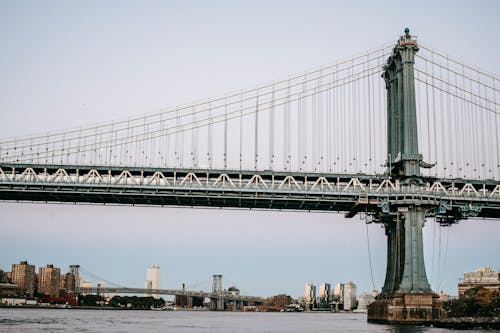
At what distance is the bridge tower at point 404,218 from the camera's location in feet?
231

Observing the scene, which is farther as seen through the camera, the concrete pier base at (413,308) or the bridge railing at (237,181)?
the bridge railing at (237,181)

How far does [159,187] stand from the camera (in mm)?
74625

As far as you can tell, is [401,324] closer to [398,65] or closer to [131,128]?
[398,65]

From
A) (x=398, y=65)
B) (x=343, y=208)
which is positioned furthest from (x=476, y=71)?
(x=343, y=208)

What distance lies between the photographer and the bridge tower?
2768 inches

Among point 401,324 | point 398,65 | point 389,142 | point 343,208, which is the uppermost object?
point 398,65

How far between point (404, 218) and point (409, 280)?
6545 millimetres

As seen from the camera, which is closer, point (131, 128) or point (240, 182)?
point (240, 182)

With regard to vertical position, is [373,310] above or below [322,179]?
below

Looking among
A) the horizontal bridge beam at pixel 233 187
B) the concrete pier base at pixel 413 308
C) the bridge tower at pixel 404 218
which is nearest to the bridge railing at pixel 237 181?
the horizontal bridge beam at pixel 233 187

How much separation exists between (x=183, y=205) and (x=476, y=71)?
3772 cm

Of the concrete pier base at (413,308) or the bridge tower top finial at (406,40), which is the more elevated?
the bridge tower top finial at (406,40)

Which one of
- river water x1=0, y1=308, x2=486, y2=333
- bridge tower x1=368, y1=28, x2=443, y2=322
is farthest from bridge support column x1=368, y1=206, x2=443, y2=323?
river water x1=0, y1=308, x2=486, y2=333

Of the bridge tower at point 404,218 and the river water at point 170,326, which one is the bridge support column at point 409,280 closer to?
the bridge tower at point 404,218
